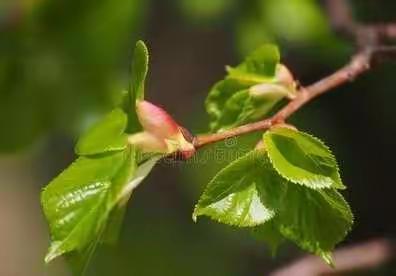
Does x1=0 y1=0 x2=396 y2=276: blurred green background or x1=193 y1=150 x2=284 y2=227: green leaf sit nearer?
x1=193 y1=150 x2=284 y2=227: green leaf

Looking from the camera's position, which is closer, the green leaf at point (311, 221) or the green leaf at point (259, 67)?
the green leaf at point (311, 221)

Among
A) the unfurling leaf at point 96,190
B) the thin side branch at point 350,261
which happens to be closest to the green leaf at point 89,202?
the unfurling leaf at point 96,190

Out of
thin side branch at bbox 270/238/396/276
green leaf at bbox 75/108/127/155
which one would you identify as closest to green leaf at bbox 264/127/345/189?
green leaf at bbox 75/108/127/155

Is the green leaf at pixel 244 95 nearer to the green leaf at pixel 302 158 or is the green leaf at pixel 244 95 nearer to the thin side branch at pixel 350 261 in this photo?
the green leaf at pixel 302 158

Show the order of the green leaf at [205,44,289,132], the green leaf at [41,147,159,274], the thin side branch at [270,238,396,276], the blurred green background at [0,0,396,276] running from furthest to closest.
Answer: the blurred green background at [0,0,396,276] → the thin side branch at [270,238,396,276] → the green leaf at [205,44,289,132] → the green leaf at [41,147,159,274]

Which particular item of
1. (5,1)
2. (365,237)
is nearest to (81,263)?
(5,1)

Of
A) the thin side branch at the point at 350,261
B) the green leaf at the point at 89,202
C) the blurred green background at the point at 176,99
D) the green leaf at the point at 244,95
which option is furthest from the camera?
the blurred green background at the point at 176,99

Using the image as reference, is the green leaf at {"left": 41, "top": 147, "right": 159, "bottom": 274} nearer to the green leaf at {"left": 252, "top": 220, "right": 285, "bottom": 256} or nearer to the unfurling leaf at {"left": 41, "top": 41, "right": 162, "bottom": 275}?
the unfurling leaf at {"left": 41, "top": 41, "right": 162, "bottom": 275}
